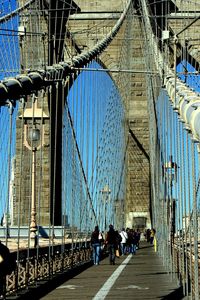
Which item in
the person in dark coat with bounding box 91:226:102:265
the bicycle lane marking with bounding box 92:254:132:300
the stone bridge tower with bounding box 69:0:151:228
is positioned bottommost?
the bicycle lane marking with bounding box 92:254:132:300

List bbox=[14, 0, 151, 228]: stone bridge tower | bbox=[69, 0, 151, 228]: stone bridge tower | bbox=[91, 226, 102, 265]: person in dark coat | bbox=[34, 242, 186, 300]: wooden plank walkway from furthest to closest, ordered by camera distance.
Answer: bbox=[69, 0, 151, 228]: stone bridge tower
bbox=[14, 0, 151, 228]: stone bridge tower
bbox=[91, 226, 102, 265]: person in dark coat
bbox=[34, 242, 186, 300]: wooden plank walkway

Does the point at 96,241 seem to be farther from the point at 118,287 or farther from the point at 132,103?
the point at 132,103

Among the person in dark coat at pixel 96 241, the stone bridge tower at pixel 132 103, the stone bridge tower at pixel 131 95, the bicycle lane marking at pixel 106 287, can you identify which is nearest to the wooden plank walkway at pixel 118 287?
the bicycle lane marking at pixel 106 287

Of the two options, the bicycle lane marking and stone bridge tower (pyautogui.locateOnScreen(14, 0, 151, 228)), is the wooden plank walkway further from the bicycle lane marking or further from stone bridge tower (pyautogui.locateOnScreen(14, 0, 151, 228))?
stone bridge tower (pyautogui.locateOnScreen(14, 0, 151, 228))

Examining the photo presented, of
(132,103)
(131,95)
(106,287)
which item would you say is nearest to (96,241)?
(106,287)

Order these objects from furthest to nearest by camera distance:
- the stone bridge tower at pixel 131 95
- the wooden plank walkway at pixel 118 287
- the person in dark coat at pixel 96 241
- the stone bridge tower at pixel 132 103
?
the stone bridge tower at pixel 132 103
the stone bridge tower at pixel 131 95
the person in dark coat at pixel 96 241
the wooden plank walkway at pixel 118 287

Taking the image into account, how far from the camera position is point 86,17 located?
4000 cm

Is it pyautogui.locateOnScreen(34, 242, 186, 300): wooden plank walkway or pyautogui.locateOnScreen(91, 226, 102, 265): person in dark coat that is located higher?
pyautogui.locateOnScreen(91, 226, 102, 265): person in dark coat

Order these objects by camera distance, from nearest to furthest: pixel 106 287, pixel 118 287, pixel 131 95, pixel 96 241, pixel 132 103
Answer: pixel 106 287
pixel 118 287
pixel 96 241
pixel 131 95
pixel 132 103

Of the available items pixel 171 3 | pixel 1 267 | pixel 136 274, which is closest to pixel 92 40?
pixel 171 3

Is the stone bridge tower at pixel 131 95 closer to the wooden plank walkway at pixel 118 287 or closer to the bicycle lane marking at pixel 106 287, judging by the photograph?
the bicycle lane marking at pixel 106 287

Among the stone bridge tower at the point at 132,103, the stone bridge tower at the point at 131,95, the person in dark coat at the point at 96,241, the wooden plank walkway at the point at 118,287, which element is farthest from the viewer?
the stone bridge tower at the point at 132,103

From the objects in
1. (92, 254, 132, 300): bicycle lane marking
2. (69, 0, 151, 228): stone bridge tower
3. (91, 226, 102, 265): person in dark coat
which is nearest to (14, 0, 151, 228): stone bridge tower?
(69, 0, 151, 228): stone bridge tower

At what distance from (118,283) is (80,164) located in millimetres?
10201
